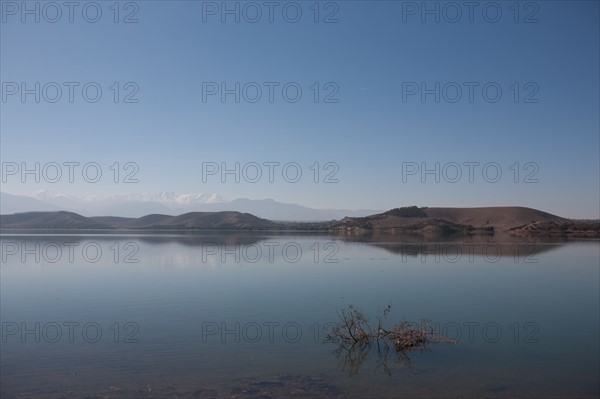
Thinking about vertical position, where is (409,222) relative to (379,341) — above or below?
above

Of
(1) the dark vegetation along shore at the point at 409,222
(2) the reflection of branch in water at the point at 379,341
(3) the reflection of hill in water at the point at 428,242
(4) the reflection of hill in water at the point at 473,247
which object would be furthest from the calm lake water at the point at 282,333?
(1) the dark vegetation along shore at the point at 409,222

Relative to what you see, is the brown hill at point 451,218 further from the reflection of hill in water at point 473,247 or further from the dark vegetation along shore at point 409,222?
the reflection of hill in water at point 473,247

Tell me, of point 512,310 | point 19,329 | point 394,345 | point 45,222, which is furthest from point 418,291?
point 45,222

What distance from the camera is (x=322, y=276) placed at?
20.4 metres

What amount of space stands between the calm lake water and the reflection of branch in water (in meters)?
0.11

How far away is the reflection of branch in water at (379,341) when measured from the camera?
909cm

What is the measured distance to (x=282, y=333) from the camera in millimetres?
10867

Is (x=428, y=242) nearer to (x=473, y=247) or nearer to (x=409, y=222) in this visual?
(x=473, y=247)

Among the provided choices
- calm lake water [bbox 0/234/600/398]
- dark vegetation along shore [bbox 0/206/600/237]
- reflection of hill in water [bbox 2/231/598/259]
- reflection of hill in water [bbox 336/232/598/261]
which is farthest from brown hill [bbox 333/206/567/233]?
calm lake water [bbox 0/234/600/398]

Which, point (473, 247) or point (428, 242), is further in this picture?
point (428, 242)

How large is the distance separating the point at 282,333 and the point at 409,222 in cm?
7872

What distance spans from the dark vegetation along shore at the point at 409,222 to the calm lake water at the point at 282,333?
52.0 metres

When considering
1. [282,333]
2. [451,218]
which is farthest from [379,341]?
[451,218]

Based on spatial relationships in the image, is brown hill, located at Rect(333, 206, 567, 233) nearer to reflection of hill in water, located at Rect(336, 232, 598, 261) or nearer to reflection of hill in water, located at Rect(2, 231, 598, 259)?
reflection of hill in water, located at Rect(2, 231, 598, 259)
